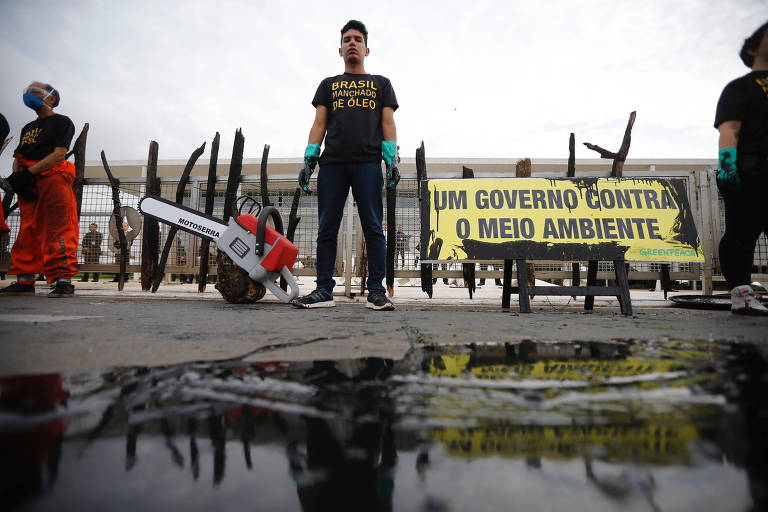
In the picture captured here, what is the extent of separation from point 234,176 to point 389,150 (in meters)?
2.47

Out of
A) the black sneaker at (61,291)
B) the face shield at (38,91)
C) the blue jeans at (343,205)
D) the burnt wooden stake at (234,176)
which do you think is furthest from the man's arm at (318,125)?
the face shield at (38,91)

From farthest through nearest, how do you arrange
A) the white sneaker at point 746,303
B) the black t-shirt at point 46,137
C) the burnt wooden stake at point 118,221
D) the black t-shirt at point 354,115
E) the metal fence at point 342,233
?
the burnt wooden stake at point 118,221 → the metal fence at point 342,233 → the black t-shirt at point 46,137 → the black t-shirt at point 354,115 → the white sneaker at point 746,303

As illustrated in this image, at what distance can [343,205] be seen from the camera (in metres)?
2.76

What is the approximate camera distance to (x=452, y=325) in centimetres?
156

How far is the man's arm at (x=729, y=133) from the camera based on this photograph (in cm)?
231

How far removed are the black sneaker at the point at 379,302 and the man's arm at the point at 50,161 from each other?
3.00 metres

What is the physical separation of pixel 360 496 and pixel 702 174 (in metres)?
5.31

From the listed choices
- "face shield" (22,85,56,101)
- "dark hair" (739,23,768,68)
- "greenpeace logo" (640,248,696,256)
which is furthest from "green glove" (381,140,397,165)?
"face shield" (22,85,56,101)

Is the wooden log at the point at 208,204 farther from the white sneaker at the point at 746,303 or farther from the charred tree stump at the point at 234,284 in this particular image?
the white sneaker at the point at 746,303

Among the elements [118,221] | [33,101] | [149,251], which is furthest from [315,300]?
[118,221]

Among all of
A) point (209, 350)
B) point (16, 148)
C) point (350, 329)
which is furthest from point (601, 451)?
point (16, 148)

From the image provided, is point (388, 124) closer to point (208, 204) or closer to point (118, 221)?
point (208, 204)

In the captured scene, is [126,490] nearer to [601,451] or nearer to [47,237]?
[601,451]

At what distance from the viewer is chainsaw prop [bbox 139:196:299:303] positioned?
108 inches
